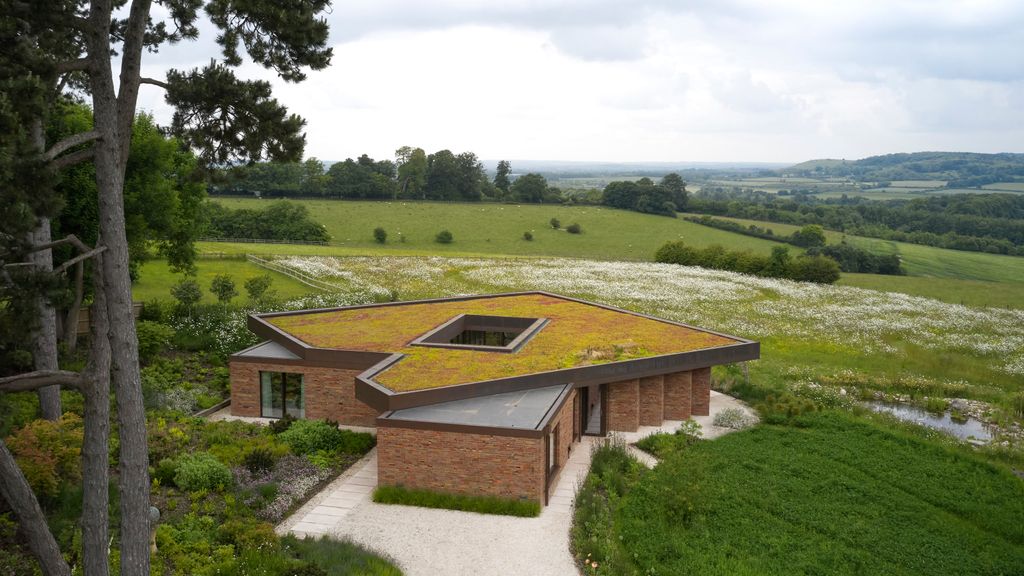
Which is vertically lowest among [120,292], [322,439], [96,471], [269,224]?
[322,439]

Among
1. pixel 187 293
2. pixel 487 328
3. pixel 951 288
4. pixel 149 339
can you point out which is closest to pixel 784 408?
pixel 487 328

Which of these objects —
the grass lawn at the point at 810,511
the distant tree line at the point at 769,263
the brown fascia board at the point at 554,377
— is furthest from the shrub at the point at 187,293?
the distant tree line at the point at 769,263

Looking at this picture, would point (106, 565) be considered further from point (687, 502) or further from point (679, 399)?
point (679, 399)

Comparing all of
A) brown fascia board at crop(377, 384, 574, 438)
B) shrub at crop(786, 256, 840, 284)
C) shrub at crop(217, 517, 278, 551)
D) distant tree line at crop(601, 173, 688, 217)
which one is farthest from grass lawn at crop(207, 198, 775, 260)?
shrub at crop(217, 517, 278, 551)

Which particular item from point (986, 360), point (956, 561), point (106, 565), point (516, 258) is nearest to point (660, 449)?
point (956, 561)

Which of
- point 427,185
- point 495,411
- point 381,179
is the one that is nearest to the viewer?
point 495,411

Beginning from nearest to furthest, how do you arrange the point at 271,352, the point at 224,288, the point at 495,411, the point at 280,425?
the point at 495,411, the point at 280,425, the point at 271,352, the point at 224,288

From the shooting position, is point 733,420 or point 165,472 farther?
point 733,420

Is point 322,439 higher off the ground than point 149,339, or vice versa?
point 149,339

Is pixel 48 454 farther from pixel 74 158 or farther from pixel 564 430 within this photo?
pixel 564 430
